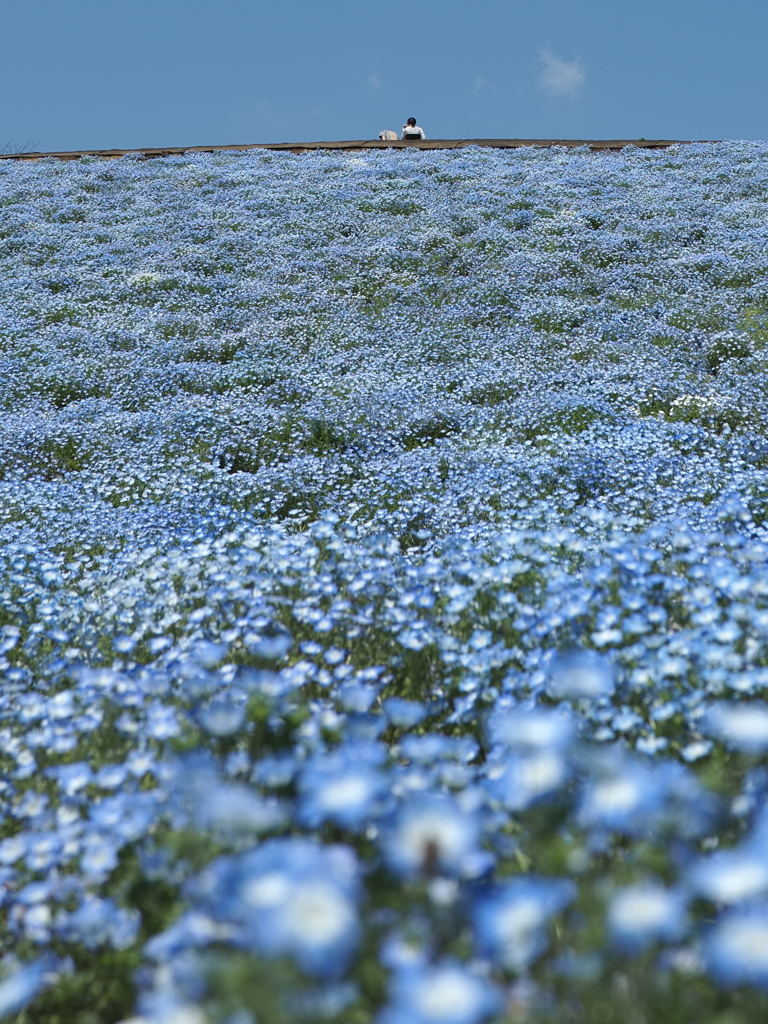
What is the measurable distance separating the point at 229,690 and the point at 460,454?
134 inches

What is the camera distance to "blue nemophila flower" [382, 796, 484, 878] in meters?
1.50

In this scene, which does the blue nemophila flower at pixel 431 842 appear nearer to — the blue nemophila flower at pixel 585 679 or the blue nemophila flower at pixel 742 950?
the blue nemophila flower at pixel 742 950

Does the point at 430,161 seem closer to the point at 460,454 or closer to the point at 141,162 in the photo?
the point at 141,162

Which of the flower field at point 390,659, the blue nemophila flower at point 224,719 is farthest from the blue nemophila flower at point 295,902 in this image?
the blue nemophila flower at point 224,719

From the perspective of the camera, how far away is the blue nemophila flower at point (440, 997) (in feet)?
4.13

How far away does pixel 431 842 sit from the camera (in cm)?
151

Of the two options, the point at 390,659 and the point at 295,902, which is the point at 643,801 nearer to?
the point at 295,902

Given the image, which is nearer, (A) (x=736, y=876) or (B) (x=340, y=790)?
(A) (x=736, y=876)

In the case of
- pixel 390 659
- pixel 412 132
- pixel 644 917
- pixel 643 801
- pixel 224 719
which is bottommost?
pixel 390 659

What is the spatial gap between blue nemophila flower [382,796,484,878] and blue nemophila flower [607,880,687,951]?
28 cm

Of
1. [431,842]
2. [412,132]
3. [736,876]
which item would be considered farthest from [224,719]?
[412,132]

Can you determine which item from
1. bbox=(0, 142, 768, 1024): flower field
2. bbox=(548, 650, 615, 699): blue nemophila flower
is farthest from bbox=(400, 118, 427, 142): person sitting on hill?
bbox=(548, 650, 615, 699): blue nemophila flower

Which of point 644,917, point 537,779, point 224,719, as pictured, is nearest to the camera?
point 644,917

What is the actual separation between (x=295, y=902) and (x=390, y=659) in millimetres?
2143
